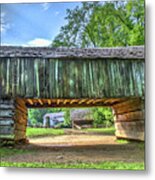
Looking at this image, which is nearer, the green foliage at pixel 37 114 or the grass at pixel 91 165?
the grass at pixel 91 165

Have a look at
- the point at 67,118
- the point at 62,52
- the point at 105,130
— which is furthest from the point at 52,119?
the point at 62,52

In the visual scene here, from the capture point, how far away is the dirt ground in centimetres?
365

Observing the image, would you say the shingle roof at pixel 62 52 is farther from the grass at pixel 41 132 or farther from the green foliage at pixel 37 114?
the grass at pixel 41 132

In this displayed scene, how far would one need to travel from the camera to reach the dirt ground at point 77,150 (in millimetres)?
3650

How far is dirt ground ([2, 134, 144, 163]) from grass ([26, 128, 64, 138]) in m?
0.03

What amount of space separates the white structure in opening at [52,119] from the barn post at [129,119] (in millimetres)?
417

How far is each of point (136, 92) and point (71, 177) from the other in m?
0.83

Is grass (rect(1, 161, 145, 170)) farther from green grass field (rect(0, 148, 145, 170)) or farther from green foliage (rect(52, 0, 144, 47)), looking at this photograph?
green foliage (rect(52, 0, 144, 47))

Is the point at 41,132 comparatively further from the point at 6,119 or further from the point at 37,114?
the point at 6,119

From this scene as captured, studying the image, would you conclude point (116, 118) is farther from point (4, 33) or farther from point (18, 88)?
point (4, 33)

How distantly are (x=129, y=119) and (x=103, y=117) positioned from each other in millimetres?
200

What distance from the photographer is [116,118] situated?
12.0ft

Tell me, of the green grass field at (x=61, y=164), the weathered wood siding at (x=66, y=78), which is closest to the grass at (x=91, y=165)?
the green grass field at (x=61, y=164)

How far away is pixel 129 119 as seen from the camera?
3670 mm
